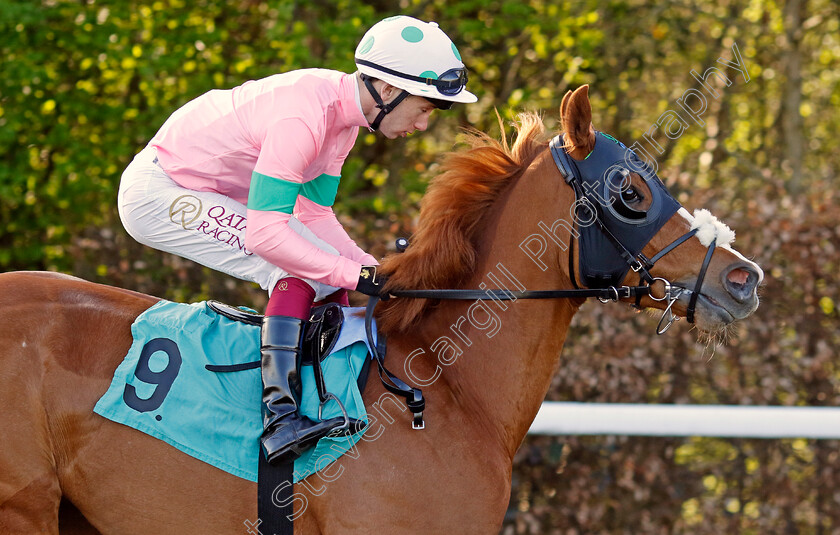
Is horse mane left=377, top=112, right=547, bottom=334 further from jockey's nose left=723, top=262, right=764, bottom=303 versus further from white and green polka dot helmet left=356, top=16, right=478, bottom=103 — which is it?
jockey's nose left=723, top=262, right=764, bottom=303

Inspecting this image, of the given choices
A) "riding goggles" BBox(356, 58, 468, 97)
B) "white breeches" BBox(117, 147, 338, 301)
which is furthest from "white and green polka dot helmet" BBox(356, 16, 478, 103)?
"white breeches" BBox(117, 147, 338, 301)

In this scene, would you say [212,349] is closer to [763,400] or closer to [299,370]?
[299,370]

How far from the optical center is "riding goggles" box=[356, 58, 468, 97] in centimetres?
266

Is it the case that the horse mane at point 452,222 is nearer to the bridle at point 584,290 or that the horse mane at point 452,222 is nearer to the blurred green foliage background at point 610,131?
the bridle at point 584,290

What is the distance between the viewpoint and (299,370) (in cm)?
255

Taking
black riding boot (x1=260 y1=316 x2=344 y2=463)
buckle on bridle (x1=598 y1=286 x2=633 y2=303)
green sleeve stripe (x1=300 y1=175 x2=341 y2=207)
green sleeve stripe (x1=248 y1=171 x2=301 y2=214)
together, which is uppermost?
green sleeve stripe (x1=248 y1=171 x2=301 y2=214)

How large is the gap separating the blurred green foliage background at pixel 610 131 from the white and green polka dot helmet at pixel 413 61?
0.35 meters

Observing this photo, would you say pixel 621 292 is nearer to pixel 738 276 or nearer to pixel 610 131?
pixel 738 276

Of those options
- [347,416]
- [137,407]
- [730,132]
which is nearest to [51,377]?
[137,407]

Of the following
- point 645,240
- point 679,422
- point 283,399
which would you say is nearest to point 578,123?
point 645,240

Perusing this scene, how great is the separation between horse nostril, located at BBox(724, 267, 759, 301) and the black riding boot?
1314mm

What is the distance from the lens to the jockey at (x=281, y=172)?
2.51 metres

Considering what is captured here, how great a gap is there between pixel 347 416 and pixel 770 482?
3.63 metres

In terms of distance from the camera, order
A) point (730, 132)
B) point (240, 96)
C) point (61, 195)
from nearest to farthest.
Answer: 1. point (240, 96)
2. point (61, 195)
3. point (730, 132)
